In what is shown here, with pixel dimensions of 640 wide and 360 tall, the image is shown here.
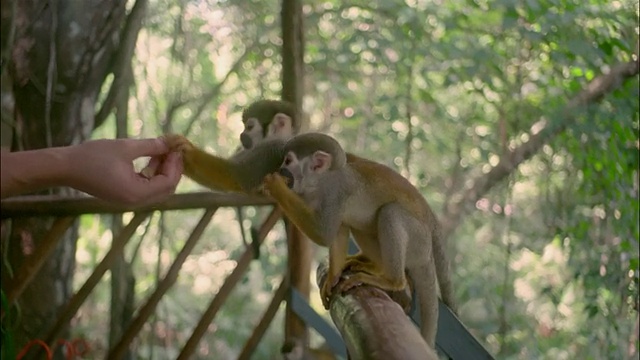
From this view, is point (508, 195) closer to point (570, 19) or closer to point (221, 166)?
point (570, 19)

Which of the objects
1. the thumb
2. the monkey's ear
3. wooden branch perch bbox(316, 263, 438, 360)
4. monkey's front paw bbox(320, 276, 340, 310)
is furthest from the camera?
the monkey's ear

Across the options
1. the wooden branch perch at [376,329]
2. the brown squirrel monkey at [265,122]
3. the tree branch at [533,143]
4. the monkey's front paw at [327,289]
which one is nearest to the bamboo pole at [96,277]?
the brown squirrel monkey at [265,122]

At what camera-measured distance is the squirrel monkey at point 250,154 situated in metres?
1.58

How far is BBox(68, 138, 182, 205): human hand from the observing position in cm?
94

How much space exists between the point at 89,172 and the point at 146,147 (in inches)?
8.5

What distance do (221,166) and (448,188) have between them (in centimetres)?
184

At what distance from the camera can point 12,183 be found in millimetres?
853

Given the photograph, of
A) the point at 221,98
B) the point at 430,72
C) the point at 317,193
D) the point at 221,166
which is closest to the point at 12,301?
the point at 221,166

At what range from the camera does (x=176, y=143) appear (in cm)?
145

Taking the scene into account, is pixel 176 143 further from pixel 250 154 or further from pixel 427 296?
pixel 427 296

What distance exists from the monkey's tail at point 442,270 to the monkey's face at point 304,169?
29 centimetres

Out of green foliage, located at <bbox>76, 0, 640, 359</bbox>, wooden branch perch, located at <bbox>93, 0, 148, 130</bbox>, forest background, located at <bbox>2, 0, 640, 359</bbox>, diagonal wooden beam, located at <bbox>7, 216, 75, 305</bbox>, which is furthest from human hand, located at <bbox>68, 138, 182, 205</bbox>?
green foliage, located at <bbox>76, 0, 640, 359</bbox>

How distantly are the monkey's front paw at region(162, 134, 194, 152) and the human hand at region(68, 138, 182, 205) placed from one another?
256 mm

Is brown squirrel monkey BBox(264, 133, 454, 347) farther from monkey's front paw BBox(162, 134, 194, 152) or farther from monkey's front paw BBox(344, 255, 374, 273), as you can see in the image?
monkey's front paw BBox(162, 134, 194, 152)
